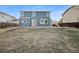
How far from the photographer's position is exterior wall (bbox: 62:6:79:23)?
6.28 feet

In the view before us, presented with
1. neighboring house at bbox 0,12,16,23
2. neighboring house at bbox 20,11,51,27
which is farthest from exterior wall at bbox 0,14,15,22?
neighboring house at bbox 20,11,51,27

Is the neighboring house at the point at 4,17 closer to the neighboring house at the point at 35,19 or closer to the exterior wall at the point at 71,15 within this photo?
the neighboring house at the point at 35,19

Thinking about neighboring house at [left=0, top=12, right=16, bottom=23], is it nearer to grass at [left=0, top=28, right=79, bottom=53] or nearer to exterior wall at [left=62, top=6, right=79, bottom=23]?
grass at [left=0, top=28, right=79, bottom=53]

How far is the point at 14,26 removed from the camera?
194 cm

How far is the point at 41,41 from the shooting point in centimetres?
189

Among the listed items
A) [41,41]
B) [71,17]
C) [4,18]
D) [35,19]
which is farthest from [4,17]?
[71,17]

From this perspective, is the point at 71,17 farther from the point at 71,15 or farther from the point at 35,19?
the point at 35,19

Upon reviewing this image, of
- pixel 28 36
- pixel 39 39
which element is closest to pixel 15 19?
pixel 28 36

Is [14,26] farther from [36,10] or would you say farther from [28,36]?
[36,10]

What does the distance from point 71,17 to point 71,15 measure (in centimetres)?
3

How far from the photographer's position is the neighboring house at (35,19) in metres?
1.94

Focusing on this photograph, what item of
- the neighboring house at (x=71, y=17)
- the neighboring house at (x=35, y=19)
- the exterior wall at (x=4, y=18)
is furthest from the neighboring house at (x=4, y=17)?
the neighboring house at (x=71, y=17)

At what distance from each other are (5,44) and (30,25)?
→ 1.26 feet

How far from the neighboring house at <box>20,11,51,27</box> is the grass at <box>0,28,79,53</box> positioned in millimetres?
75
